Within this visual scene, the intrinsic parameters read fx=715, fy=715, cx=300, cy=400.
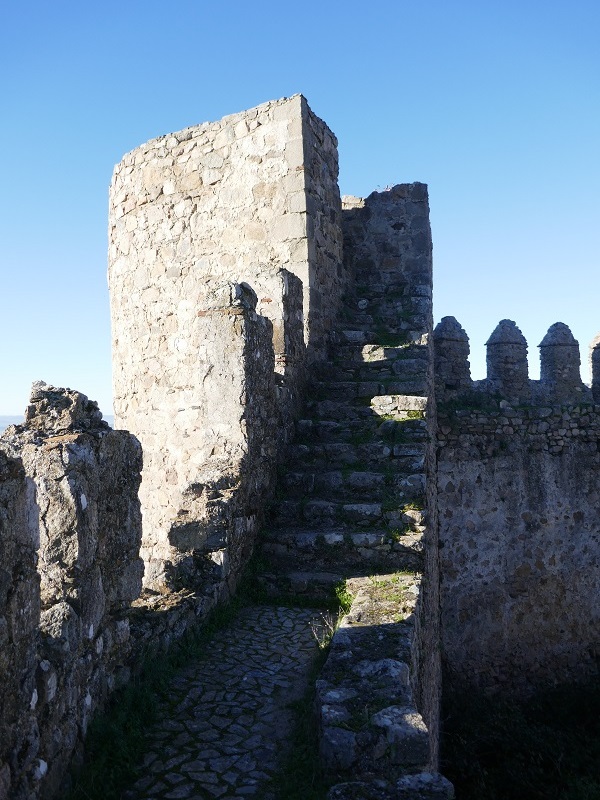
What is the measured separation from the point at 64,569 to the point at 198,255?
6.27m

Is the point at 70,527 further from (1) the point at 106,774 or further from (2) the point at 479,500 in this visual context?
(2) the point at 479,500

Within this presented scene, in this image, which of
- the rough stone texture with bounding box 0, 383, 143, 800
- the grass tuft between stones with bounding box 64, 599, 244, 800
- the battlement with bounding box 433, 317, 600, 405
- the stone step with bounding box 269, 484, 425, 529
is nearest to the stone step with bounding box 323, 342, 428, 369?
the stone step with bounding box 269, 484, 425, 529

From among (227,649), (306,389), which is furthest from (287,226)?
(227,649)

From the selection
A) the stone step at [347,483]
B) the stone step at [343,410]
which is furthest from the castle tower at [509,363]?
the stone step at [347,483]

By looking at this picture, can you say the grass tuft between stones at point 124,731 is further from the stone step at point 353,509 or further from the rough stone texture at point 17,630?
the stone step at point 353,509

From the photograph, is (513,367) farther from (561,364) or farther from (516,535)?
(516,535)

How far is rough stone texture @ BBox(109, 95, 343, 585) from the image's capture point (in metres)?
8.21

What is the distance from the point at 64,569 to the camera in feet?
11.2

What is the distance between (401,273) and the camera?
391 inches

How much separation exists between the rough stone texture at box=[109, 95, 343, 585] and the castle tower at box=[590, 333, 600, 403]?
18.2 feet

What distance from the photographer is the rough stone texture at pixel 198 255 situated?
821 centimetres

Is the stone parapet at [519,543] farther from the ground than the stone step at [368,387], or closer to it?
closer to it

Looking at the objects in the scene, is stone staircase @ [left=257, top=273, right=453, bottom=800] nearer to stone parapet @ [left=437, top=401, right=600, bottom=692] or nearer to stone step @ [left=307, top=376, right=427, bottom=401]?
stone step @ [left=307, top=376, right=427, bottom=401]

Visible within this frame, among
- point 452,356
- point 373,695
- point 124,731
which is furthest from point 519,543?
point 124,731
